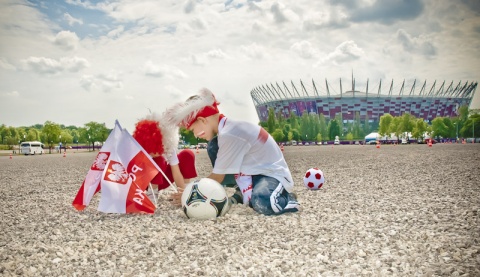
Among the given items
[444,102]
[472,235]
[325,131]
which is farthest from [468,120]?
[472,235]

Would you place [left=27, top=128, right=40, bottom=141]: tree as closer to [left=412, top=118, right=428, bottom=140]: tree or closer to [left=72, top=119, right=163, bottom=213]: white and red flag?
[left=412, top=118, right=428, bottom=140]: tree

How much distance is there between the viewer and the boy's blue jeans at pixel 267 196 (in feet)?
23.3

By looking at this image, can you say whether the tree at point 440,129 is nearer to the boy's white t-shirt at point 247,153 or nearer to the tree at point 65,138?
the tree at point 65,138

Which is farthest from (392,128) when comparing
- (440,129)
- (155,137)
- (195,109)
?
(195,109)

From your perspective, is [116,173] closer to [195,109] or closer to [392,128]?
[195,109]

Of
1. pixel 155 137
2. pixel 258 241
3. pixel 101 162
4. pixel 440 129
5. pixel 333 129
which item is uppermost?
pixel 333 129

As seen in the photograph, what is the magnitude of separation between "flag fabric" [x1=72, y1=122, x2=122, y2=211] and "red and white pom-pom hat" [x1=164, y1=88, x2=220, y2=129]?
4.81 ft

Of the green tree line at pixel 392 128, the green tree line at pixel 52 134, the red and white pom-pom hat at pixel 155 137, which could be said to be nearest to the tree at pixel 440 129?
the green tree line at pixel 392 128

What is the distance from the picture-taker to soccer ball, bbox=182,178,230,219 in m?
6.97

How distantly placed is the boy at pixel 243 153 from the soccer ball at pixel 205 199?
166 mm

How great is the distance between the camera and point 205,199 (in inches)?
276

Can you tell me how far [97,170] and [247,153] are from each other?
297 cm

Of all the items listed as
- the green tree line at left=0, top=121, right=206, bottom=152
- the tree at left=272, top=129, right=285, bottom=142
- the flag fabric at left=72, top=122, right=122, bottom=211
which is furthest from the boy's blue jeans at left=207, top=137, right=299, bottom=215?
the tree at left=272, top=129, right=285, bottom=142

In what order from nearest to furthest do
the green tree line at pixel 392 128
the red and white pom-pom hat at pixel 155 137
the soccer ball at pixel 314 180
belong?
the red and white pom-pom hat at pixel 155 137, the soccer ball at pixel 314 180, the green tree line at pixel 392 128
